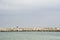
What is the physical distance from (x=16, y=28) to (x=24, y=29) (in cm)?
168

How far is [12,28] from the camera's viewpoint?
38594 mm

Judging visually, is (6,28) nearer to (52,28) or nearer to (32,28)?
(32,28)

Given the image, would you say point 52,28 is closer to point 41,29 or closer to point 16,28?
point 41,29

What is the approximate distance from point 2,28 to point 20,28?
3895 millimetres

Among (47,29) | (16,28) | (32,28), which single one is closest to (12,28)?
(16,28)

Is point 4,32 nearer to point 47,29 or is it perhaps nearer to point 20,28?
point 20,28

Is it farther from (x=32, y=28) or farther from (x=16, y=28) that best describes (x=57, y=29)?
(x=16, y=28)

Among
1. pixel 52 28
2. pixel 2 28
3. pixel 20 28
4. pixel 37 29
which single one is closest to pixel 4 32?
pixel 2 28

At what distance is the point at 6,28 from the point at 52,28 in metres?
9.17

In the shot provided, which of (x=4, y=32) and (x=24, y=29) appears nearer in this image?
(x=24, y=29)

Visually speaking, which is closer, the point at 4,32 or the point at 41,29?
the point at 41,29

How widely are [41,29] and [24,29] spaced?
336cm

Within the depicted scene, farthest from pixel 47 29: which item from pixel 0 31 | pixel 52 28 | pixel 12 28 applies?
pixel 0 31

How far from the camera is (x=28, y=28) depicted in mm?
38812
